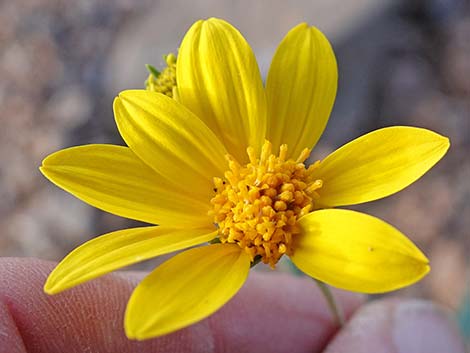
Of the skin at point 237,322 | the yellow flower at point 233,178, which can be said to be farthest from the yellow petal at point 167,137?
the skin at point 237,322

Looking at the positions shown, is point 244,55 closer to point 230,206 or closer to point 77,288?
point 230,206

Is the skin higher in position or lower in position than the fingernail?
higher

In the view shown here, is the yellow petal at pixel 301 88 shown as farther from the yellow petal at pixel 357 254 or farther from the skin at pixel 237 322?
the skin at pixel 237 322

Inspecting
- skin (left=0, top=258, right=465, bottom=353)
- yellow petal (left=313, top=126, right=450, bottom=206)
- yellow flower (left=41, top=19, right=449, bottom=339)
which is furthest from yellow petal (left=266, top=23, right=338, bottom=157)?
skin (left=0, top=258, right=465, bottom=353)

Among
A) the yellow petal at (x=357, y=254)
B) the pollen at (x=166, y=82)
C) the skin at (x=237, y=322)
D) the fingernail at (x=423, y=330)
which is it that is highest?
the pollen at (x=166, y=82)

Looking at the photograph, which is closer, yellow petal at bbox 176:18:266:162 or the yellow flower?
the yellow flower

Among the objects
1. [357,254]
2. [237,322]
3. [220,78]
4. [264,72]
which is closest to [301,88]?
[220,78]

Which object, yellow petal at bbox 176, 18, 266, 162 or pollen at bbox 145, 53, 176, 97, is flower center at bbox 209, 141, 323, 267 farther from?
pollen at bbox 145, 53, 176, 97
